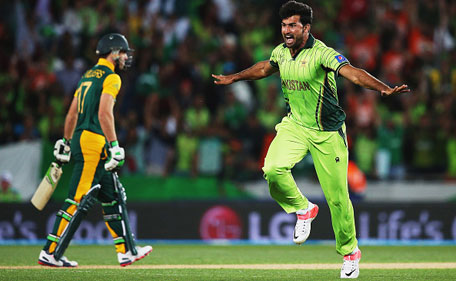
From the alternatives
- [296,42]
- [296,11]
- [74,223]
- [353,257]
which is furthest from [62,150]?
[353,257]

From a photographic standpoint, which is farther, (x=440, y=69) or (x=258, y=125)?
(x=440, y=69)

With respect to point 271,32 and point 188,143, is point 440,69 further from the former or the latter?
point 188,143

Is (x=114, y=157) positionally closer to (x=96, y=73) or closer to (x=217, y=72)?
(x=96, y=73)

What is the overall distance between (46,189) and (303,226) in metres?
2.68

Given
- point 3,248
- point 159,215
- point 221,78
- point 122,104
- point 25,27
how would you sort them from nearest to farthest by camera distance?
point 221,78 → point 3,248 → point 159,215 → point 122,104 → point 25,27

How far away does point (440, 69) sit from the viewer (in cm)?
1611

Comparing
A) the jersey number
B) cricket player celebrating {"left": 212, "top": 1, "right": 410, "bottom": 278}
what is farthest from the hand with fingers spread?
the jersey number

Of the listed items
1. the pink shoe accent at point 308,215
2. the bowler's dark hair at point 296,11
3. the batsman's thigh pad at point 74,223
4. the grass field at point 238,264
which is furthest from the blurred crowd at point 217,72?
the bowler's dark hair at point 296,11

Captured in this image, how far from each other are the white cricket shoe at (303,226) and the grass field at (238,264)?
349mm

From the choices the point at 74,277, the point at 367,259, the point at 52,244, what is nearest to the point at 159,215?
the point at 367,259

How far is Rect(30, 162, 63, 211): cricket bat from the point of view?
8.23m

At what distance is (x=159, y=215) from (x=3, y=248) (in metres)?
2.72

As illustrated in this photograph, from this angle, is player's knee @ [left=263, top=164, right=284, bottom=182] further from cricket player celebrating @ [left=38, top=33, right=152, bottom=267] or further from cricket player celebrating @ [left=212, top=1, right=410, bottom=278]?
cricket player celebrating @ [left=38, top=33, right=152, bottom=267]

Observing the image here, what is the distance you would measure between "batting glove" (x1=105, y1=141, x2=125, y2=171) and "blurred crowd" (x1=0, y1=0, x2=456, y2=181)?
17.8 ft
